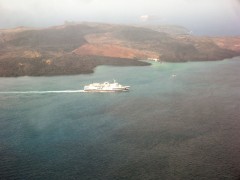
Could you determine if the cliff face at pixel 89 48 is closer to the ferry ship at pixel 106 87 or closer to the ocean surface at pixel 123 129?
the ocean surface at pixel 123 129

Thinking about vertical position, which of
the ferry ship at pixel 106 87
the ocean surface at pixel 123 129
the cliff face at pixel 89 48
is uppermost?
the cliff face at pixel 89 48

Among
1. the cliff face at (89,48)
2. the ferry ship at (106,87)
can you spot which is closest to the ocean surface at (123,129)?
the ferry ship at (106,87)

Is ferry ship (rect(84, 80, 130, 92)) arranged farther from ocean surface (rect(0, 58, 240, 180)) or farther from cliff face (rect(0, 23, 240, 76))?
cliff face (rect(0, 23, 240, 76))

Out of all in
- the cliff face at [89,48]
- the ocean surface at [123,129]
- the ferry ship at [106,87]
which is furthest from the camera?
the cliff face at [89,48]

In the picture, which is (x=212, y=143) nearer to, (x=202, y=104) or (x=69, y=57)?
(x=202, y=104)

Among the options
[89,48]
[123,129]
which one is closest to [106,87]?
[123,129]

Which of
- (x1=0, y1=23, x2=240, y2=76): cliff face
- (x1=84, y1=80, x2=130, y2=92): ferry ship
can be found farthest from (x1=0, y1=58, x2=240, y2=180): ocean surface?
(x1=0, y1=23, x2=240, y2=76): cliff face

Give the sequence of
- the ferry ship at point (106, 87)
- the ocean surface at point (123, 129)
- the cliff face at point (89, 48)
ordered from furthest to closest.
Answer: the cliff face at point (89, 48) → the ferry ship at point (106, 87) → the ocean surface at point (123, 129)

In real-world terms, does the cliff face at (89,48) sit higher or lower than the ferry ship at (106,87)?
higher

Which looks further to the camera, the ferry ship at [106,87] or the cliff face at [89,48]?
the cliff face at [89,48]
